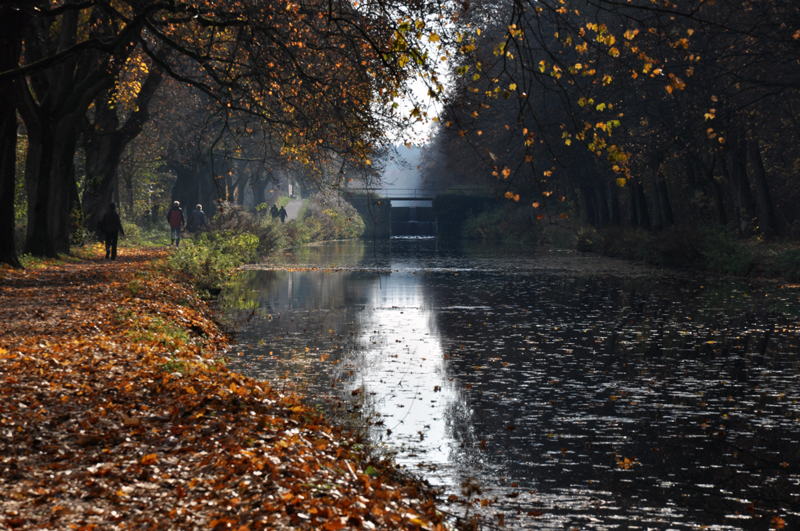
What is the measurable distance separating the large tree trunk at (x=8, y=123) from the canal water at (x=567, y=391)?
5343mm

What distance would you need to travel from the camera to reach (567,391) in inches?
377

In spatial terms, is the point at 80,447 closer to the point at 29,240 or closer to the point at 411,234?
the point at 29,240

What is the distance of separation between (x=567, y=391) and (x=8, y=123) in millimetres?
14319

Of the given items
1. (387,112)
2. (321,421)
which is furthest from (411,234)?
(321,421)

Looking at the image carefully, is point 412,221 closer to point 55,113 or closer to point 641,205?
point 641,205

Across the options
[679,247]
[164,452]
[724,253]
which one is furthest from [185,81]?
[679,247]

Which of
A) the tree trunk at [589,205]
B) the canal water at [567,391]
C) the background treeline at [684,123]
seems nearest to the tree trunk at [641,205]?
the background treeline at [684,123]

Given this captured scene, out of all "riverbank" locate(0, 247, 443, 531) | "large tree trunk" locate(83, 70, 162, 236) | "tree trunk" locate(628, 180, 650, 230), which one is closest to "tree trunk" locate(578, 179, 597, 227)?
"tree trunk" locate(628, 180, 650, 230)

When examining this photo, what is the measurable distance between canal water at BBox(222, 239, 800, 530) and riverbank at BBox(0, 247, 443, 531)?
0.93 m

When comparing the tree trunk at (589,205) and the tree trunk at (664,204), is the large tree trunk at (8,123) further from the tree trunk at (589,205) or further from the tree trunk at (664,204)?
the tree trunk at (589,205)

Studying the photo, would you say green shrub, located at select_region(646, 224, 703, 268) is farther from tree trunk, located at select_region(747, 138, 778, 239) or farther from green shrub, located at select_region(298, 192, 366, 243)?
green shrub, located at select_region(298, 192, 366, 243)

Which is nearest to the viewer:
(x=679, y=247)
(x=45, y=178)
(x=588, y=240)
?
(x=45, y=178)

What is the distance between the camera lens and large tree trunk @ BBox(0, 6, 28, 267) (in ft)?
55.3

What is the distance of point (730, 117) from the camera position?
24.0 m
